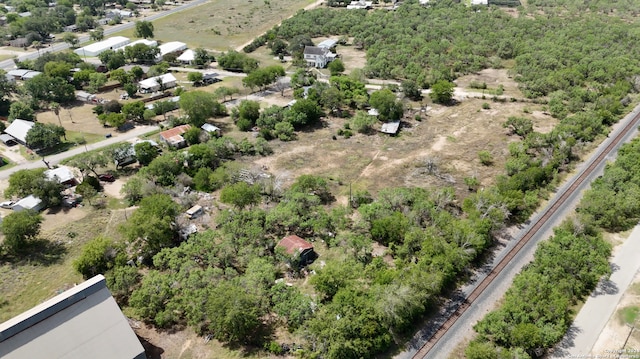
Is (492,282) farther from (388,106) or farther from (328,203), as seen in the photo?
(388,106)

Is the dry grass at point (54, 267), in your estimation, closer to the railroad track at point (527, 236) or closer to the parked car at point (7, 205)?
the parked car at point (7, 205)

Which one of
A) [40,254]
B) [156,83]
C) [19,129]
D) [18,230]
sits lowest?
[40,254]

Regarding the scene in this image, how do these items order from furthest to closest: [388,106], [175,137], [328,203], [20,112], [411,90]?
[411,90], [388,106], [20,112], [175,137], [328,203]

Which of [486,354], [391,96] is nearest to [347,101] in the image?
[391,96]

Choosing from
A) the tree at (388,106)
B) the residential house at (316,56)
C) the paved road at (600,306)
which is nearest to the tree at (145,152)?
the tree at (388,106)

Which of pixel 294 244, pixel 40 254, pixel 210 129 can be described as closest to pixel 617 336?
pixel 294 244

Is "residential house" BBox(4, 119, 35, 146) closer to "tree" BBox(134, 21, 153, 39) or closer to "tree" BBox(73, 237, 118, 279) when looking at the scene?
"tree" BBox(73, 237, 118, 279)

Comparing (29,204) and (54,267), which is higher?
(29,204)
